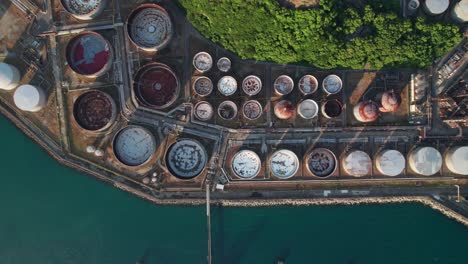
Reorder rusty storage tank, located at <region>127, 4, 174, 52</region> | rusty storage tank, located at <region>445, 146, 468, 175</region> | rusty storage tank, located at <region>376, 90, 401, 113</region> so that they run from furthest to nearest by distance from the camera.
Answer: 1. rusty storage tank, located at <region>127, 4, 174, 52</region>
2. rusty storage tank, located at <region>445, 146, 468, 175</region>
3. rusty storage tank, located at <region>376, 90, 401, 113</region>

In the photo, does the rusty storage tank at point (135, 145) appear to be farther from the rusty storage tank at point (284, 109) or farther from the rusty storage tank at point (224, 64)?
the rusty storage tank at point (284, 109)

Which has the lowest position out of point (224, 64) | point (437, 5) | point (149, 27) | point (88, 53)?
point (224, 64)

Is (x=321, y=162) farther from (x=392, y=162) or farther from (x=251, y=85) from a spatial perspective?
(x=251, y=85)

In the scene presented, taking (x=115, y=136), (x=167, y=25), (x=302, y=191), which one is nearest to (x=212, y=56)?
(x=167, y=25)

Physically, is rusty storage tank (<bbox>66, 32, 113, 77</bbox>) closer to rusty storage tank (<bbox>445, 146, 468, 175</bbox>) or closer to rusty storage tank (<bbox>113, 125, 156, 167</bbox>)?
rusty storage tank (<bbox>113, 125, 156, 167</bbox>)

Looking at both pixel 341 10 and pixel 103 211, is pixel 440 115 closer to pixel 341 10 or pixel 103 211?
pixel 341 10

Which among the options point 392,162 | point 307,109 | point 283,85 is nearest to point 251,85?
point 283,85

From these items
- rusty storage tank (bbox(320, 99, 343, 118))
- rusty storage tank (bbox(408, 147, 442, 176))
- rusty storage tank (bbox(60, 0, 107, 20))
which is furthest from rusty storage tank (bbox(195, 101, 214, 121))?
rusty storage tank (bbox(408, 147, 442, 176))
